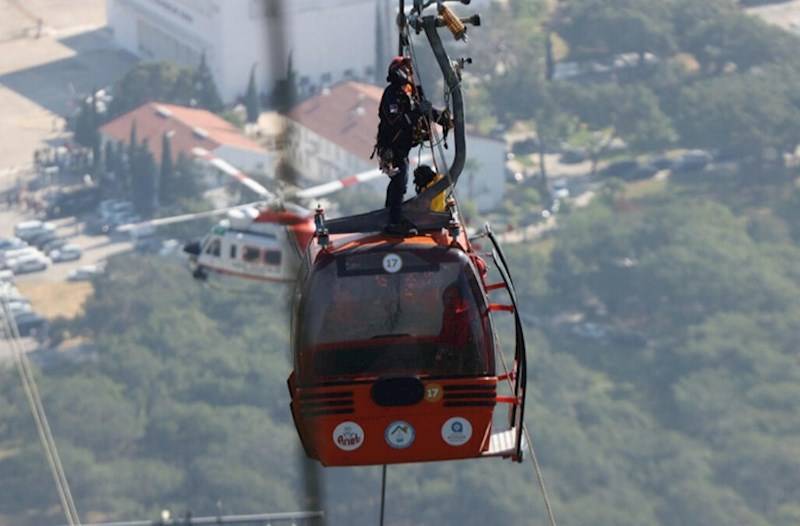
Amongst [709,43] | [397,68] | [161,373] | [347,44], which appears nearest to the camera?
[397,68]

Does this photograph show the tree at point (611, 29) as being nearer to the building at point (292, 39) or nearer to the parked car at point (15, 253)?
the building at point (292, 39)

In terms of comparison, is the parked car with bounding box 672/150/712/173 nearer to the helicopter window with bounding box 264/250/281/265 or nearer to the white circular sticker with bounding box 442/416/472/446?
the helicopter window with bounding box 264/250/281/265

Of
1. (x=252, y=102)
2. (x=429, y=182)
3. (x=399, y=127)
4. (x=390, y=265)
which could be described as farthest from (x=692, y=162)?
(x=390, y=265)

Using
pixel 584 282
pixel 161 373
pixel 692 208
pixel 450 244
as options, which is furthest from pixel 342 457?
pixel 692 208

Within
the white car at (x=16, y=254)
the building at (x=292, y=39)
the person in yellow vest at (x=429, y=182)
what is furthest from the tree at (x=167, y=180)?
the person in yellow vest at (x=429, y=182)

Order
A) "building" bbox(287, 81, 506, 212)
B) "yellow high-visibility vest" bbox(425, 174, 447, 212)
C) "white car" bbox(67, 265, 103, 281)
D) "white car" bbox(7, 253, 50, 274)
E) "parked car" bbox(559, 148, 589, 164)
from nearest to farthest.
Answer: "yellow high-visibility vest" bbox(425, 174, 447, 212)
"white car" bbox(67, 265, 103, 281)
"white car" bbox(7, 253, 50, 274)
"building" bbox(287, 81, 506, 212)
"parked car" bbox(559, 148, 589, 164)

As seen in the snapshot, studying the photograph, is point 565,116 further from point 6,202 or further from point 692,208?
point 6,202

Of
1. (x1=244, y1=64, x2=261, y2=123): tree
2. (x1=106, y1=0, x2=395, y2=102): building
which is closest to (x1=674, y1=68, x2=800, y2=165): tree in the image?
(x1=106, y1=0, x2=395, y2=102): building
